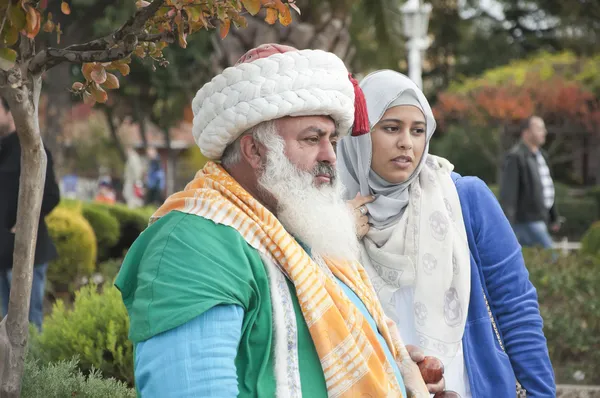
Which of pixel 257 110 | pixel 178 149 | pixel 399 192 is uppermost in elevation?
pixel 257 110

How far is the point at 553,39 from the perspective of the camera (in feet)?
106

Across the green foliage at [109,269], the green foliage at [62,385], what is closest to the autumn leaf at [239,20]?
the green foliage at [62,385]

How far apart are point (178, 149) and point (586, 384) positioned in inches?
1829

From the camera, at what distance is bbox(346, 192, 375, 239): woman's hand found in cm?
338

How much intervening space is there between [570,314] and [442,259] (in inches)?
174

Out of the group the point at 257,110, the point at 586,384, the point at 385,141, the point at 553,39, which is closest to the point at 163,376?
the point at 257,110

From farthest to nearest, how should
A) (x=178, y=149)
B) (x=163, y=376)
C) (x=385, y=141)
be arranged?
(x=178, y=149)
(x=385, y=141)
(x=163, y=376)

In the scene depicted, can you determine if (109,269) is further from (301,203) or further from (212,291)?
(212,291)

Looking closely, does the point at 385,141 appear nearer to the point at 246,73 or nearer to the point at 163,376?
the point at 246,73

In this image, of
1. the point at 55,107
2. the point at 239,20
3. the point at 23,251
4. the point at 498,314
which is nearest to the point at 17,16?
the point at 239,20

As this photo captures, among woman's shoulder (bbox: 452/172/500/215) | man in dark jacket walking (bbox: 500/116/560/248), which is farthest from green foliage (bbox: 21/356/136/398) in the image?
man in dark jacket walking (bbox: 500/116/560/248)

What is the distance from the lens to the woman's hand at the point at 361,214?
133 inches

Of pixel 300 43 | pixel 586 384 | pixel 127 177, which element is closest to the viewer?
pixel 586 384

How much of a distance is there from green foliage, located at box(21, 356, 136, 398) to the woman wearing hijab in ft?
3.35
